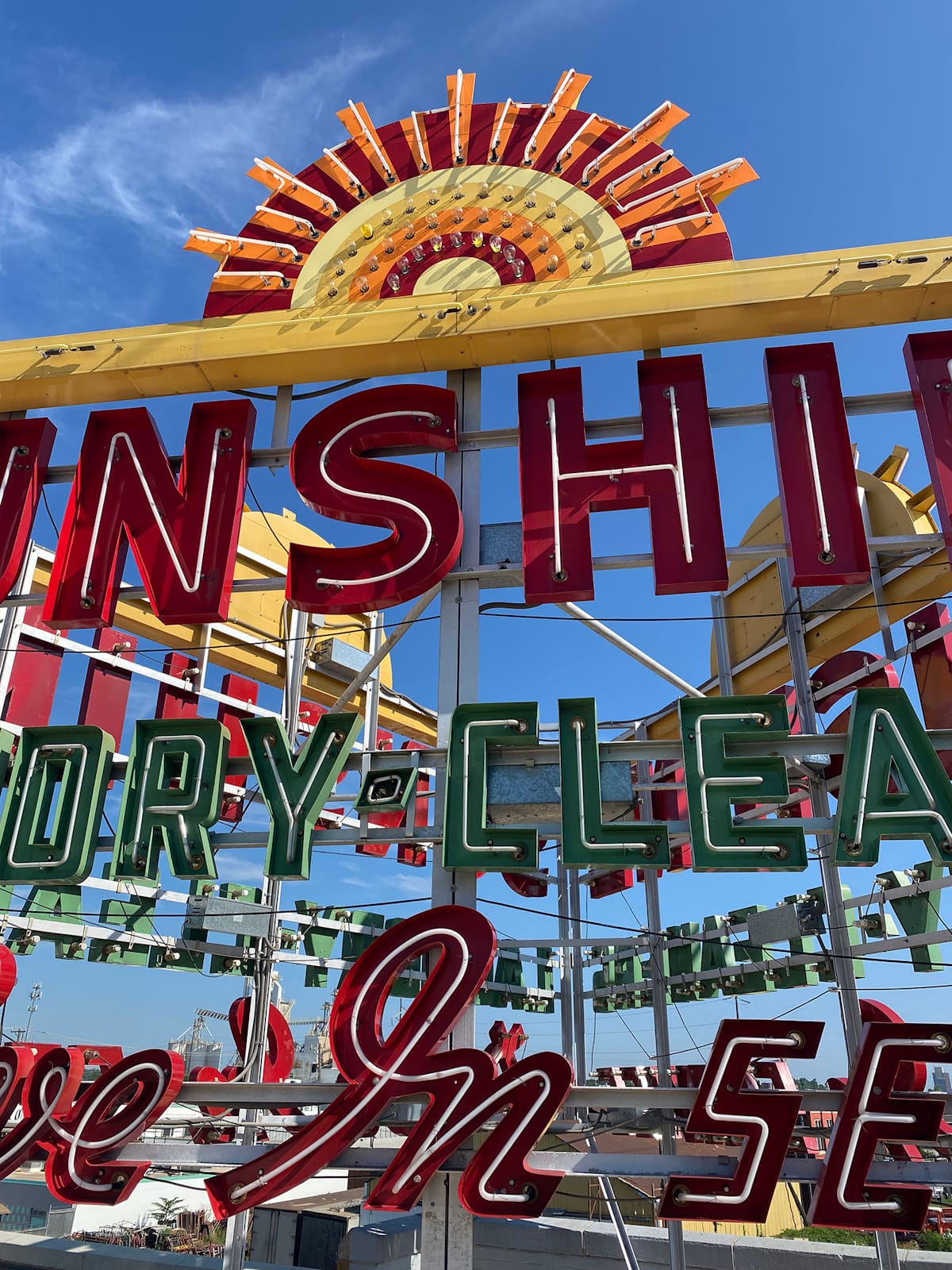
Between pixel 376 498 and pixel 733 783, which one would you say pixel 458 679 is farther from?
pixel 733 783

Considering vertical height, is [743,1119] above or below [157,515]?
below

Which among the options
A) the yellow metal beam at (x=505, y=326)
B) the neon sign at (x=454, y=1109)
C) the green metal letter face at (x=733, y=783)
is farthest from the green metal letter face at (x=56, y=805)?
the green metal letter face at (x=733, y=783)

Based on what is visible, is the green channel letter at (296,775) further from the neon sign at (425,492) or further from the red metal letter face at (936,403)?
the red metal letter face at (936,403)

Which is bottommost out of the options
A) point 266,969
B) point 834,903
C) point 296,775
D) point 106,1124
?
point 106,1124

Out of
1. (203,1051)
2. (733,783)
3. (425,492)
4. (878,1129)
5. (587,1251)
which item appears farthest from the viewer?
(203,1051)

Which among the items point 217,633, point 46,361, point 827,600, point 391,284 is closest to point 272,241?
point 391,284

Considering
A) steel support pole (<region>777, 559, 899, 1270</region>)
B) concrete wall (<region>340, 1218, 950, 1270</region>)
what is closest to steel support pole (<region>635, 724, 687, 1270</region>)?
concrete wall (<region>340, 1218, 950, 1270</region>)

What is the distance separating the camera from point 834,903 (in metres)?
10.1

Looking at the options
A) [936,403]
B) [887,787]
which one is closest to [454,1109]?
[887,787]

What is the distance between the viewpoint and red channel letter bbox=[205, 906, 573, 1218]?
20.4 feet

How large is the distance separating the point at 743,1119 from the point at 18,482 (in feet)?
30.8

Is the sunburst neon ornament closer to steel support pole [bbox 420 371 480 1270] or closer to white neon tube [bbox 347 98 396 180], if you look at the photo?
white neon tube [bbox 347 98 396 180]

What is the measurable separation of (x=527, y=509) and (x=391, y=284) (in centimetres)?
354

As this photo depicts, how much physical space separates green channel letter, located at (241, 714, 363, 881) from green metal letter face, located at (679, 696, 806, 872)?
9.23 feet
